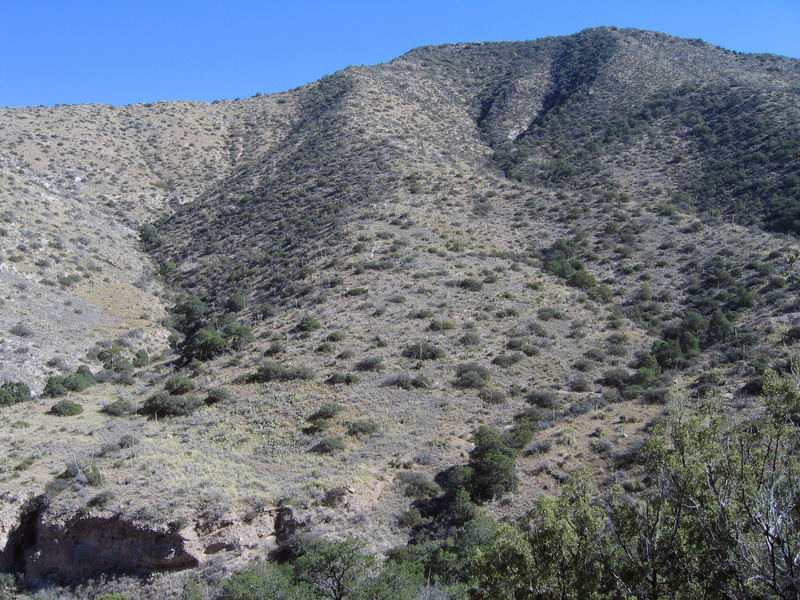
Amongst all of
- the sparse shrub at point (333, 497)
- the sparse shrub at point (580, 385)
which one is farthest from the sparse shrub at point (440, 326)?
the sparse shrub at point (333, 497)

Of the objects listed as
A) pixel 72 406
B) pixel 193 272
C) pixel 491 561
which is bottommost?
pixel 491 561

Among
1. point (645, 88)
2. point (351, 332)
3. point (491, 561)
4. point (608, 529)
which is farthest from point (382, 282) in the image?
point (645, 88)

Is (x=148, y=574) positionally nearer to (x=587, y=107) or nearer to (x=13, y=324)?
(x=13, y=324)

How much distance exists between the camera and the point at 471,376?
22000mm

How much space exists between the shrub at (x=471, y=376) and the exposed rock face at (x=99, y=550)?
1143 centimetres

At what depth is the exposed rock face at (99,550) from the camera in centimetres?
1461

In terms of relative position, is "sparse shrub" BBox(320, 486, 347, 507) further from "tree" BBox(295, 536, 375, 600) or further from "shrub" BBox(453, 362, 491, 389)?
"shrub" BBox(453, 362, 491, 389)

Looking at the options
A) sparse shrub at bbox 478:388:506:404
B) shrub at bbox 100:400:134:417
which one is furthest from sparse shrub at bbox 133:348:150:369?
sparse shrub at bbox 478:388:506:404

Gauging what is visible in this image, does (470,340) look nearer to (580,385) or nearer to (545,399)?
(545,399)

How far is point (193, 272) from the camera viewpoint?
126 feet

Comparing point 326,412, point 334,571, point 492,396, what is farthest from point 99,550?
point 492,396

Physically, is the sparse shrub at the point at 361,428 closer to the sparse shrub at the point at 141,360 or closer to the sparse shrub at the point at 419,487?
the sparse shrub at the point at 419,487

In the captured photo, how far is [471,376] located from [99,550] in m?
13.5

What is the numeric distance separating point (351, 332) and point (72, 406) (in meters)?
11.4
